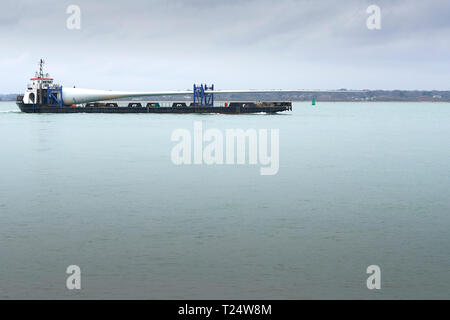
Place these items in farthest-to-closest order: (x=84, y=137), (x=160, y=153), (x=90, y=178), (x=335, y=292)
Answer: (x=84, y=137)
(x=160, y=153)
(x=90, y=178)
(x=335, y=292)

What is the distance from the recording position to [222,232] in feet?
67.7

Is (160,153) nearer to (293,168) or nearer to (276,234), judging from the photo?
(293,168)

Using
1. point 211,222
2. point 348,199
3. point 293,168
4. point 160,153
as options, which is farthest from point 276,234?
point 160,153

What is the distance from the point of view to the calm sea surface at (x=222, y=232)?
1540 cm

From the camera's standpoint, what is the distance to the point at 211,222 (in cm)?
2238

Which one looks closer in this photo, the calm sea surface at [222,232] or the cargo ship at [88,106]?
the calm sea surface at [222,232]

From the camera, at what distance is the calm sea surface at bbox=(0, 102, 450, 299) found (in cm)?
1540

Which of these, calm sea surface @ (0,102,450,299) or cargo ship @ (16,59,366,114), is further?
cargo ship @ (16,59,366,114)

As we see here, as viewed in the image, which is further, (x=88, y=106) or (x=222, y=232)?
(x=88, y=106)

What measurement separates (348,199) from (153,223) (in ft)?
33.5

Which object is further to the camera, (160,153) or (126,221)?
(160,153)

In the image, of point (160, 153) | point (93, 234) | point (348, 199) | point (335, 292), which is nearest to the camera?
point (335, 292)
